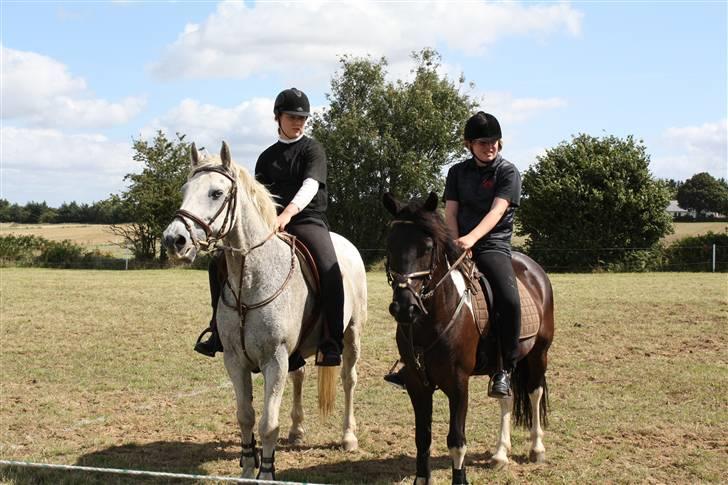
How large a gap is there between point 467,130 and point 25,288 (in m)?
20.5

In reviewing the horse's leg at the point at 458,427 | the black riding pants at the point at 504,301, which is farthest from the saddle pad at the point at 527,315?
the horse's leg at the point at 458,427

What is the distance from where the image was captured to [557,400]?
840cm

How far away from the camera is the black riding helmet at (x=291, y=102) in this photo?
573cm

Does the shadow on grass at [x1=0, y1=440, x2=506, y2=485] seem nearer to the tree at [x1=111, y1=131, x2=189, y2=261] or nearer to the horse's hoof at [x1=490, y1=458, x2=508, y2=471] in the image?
the horse's hoof at [x1=490, y1=458, x2=508, y2=471]

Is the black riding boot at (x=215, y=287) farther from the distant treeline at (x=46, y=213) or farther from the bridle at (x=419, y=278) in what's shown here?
the distant treeline at (x=46, y=213)

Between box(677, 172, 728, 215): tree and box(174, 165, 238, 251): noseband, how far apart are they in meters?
83.0

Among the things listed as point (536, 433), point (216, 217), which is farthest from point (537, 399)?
point (216, 217)

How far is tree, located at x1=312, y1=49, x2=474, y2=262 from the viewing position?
4056cm

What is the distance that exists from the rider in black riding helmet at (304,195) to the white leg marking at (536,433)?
1840 mm

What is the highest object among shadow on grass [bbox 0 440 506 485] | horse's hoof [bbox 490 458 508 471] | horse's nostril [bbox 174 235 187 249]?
horse's nostril [bbox 174 235 187 249]

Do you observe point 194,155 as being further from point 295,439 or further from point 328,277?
point 295,439

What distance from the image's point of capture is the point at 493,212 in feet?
17.0

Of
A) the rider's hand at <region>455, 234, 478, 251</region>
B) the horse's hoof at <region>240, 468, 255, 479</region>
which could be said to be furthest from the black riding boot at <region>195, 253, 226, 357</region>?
the rider's hand at <region>455, 234, 478, 251</region>

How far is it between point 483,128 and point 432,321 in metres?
1.55
